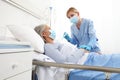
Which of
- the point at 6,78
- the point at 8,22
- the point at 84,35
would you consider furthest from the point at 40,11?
the point at 6,78

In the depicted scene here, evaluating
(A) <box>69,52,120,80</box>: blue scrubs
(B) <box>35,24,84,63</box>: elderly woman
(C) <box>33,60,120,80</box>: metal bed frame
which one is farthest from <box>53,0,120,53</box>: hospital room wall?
(C) <box>33,60,120,80</box>: metal bed frame

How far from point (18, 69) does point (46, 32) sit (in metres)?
0.95

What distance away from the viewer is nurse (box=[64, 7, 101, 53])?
7.91 ft

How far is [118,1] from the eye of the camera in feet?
11.4

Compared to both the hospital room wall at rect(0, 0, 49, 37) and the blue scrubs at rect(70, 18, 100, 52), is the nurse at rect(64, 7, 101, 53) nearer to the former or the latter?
the blue scrubs at rect(70, 18, 100, 52)

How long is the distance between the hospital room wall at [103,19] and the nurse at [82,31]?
87 cm

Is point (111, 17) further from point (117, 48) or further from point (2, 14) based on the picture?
point (2, 14)

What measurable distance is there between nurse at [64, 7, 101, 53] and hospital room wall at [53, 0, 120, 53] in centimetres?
87

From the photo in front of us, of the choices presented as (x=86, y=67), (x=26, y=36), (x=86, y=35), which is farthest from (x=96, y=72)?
(x=86, y=35)

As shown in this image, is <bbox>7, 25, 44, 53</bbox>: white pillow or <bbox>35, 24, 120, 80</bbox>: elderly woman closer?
<bbox>7, 25, 44, 53</bbox>: white pillow

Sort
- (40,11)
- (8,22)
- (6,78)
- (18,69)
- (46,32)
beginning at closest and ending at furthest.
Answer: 1. (6,78)
2. (18,69)
3. (8,22)
4. (46,32)
5. (40,11)

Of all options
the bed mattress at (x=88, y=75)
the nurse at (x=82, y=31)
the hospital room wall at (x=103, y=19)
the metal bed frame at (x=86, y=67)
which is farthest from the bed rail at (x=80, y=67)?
the hospital room wall at (x=103, y=19)

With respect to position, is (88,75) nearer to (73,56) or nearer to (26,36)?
(73,56)

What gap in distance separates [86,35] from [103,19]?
119cm
